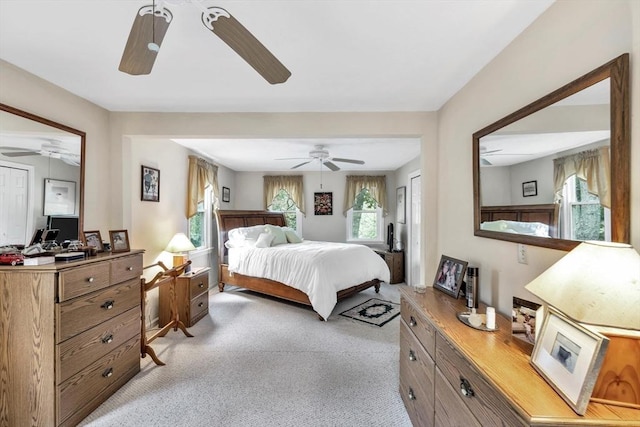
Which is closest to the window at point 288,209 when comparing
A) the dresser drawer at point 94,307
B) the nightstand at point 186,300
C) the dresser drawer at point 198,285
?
the dresser drawer at point 198,285

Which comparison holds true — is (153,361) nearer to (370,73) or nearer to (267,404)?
(267,404)

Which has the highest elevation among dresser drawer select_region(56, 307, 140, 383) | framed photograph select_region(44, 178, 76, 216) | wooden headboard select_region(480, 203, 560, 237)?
framed photograph select_region(44, 178, 76, 216)

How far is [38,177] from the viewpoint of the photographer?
190 centimetres

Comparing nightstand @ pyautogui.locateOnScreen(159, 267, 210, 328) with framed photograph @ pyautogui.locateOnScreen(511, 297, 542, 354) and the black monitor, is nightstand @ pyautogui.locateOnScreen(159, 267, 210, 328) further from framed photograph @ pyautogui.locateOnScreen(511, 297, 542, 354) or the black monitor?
framed photograph @ pyautogui.locateOnScreen(511, 297, 542, 354)

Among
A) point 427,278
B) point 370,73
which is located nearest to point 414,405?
point 427,278

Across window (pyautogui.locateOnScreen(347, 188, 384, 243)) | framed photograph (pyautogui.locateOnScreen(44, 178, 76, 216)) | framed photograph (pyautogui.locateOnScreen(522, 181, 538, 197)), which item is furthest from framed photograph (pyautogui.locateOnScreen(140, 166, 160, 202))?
window (pyautogui.locateOnScreen(347, 188, 384, 243))

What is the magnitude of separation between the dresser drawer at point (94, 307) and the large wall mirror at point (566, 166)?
107 inches

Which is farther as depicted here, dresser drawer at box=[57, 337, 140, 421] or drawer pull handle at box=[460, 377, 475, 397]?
dresser drawer at box=[57, 337, 140, 421]

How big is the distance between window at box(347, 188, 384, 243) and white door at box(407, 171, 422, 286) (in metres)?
1.16

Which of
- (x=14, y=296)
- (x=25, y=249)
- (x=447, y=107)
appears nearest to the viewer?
(x=14, y=296)

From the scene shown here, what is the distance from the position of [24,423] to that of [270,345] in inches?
67.8

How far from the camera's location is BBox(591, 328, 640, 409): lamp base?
0.78 meters

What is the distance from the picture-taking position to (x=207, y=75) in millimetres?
1938

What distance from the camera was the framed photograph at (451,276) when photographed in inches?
71.1
